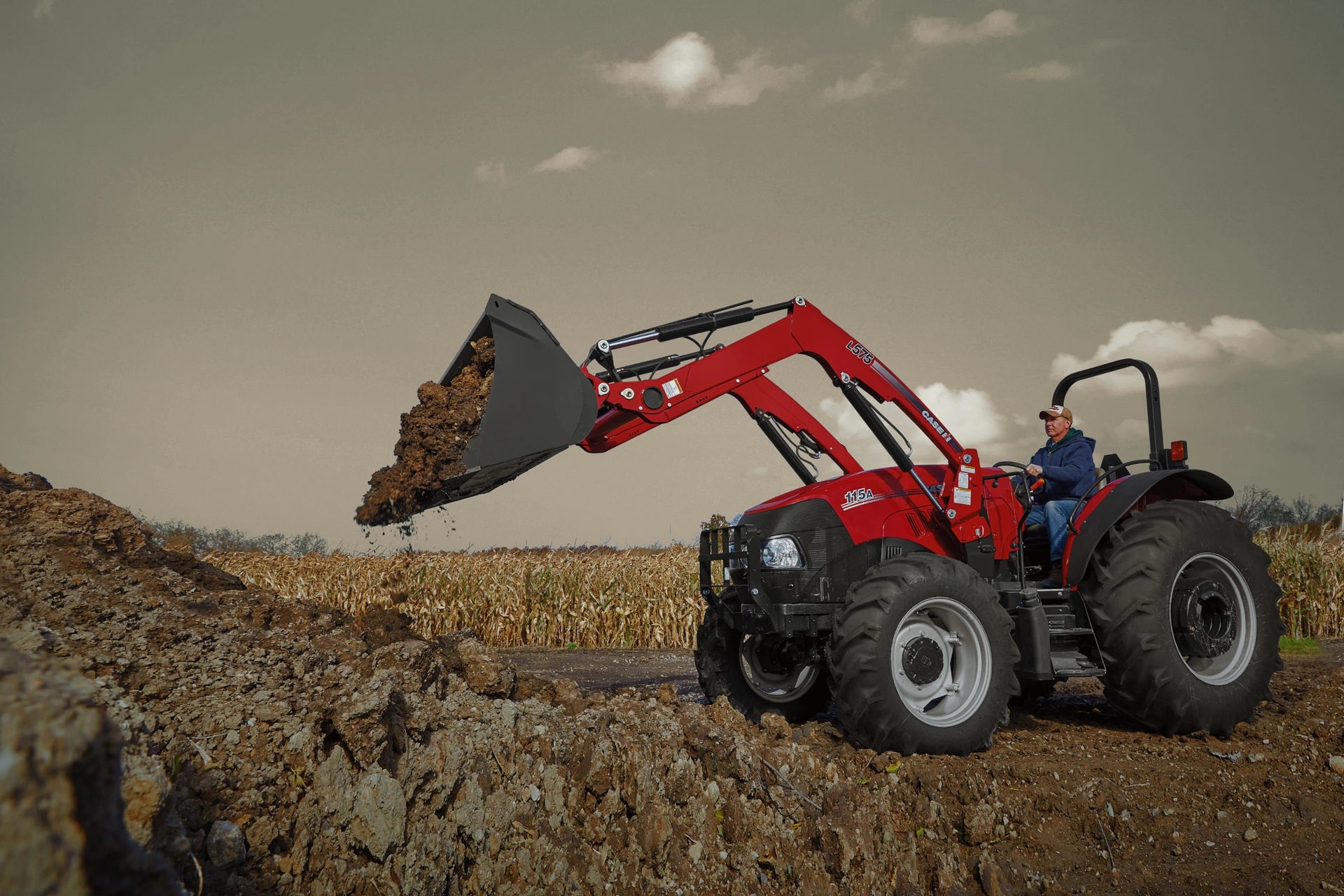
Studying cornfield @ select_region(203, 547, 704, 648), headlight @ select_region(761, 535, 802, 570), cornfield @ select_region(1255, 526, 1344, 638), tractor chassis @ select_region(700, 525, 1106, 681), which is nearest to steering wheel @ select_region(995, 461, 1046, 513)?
tractor chassis @ select_region(700, 525, 1106, 681)

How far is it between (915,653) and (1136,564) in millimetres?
1860

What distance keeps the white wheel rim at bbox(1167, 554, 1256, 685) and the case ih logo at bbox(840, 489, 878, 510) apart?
2.35 meters

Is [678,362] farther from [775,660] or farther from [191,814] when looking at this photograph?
[191,814]

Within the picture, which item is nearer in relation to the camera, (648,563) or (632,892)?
(632,892)

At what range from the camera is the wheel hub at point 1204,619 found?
645 cm

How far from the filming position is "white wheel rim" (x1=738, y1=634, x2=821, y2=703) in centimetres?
677

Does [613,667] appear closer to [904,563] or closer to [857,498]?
[857,498]

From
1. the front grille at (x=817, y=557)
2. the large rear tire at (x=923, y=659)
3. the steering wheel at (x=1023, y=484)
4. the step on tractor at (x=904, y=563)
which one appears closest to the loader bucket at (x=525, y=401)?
the step on tractor at (x=904, y=563)

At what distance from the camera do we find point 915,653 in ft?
18.8

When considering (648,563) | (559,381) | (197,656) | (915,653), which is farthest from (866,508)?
(648,563)

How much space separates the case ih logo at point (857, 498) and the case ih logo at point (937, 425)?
86 centimetres

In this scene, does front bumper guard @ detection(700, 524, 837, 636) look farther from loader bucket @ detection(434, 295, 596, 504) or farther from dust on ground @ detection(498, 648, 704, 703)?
dust on ground @ detection(498, 648, 704, 703)

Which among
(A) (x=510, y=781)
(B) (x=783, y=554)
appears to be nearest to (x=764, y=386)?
(B) (x=783, y=554)

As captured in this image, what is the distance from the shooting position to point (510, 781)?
3982 millimetres
